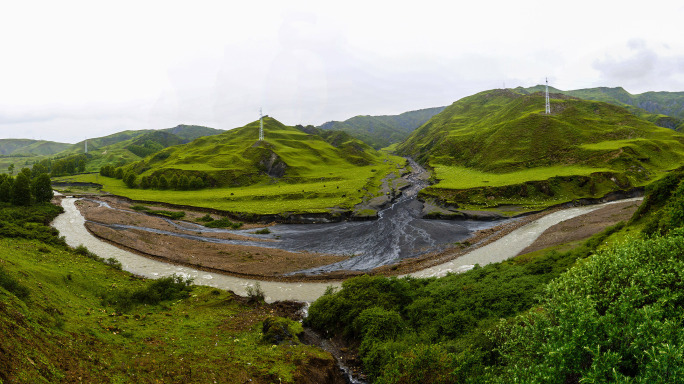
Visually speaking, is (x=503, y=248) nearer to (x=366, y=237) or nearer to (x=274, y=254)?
(x=366, y=237)

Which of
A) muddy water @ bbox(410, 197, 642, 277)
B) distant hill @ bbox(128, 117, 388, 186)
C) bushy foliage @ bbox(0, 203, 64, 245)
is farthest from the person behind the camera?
distant hill @ bbox(128, 117, 388, 186)

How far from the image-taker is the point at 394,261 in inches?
1837

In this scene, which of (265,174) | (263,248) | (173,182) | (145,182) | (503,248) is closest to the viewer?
(503,248)

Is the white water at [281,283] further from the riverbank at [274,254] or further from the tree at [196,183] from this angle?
the tree at [196,183]

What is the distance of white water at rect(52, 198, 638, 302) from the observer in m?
36.2

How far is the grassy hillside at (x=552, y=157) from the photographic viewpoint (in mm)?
75938

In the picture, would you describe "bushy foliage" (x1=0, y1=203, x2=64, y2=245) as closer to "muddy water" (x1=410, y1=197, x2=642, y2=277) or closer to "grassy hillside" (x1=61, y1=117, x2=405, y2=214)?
"grassy hillside" (x1=61, y1=117, x2=405, y2=214)

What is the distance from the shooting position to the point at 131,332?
1869 cm

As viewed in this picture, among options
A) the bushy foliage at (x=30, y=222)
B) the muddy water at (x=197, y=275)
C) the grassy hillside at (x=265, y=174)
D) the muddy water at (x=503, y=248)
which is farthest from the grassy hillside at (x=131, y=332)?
the grassy hillside at (x=265, y=174)

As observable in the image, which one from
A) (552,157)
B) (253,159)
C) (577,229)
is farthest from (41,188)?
(552,157)

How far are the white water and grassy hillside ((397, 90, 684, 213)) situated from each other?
14.8m

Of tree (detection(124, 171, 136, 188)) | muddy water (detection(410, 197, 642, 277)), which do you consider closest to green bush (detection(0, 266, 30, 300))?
muddy water (detection(410, 197, 642, 277))

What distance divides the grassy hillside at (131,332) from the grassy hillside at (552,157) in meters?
64.5

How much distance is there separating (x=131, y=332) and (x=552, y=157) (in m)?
119
